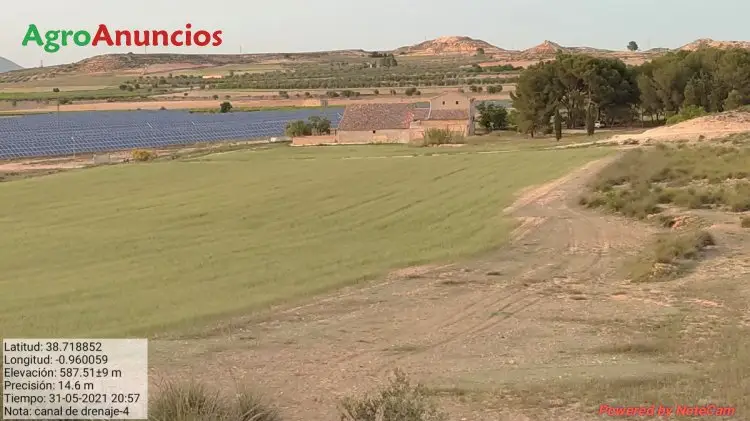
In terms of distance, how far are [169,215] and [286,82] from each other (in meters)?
133

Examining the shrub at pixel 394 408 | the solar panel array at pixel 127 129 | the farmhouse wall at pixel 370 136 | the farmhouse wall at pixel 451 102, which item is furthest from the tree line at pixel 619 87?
the shrub at pixel 394 408

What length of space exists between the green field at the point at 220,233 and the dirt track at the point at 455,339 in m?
1.21

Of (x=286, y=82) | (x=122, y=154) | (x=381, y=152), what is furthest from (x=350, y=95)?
(x=381, y=152)

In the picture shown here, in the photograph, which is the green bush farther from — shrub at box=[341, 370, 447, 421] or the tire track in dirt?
shrub at box=[341, 370, 447, 421]

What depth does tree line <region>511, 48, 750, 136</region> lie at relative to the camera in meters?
68.2

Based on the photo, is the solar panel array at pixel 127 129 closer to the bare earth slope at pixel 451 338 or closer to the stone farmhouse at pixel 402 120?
the stone farmhouse at pixel 402 120

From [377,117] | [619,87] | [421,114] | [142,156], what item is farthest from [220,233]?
[619,87]

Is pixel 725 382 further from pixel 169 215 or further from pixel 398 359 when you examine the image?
pixel 169 215

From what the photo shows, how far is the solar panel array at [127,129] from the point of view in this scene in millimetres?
75750

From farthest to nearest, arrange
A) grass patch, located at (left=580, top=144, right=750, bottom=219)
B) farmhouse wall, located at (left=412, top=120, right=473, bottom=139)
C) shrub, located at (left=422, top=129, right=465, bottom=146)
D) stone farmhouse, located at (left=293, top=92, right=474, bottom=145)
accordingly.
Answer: stone farmhouse, located at (left=293, top=92, right=474, bottom=145)
farmhouse wall, located at (left=412, top=120, right=473, bottom=139)
shrub, located at (left=422, top=129, right=465, bottom=146)
grass patch, located at (left=580, top=144, right=750, bottom=219)

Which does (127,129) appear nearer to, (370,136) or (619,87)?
(370,136)

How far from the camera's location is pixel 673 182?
3000 centimetres

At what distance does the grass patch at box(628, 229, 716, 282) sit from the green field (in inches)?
155

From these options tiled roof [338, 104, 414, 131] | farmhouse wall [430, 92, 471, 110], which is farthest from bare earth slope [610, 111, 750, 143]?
tiled roof [338, 104, 414, 131]
